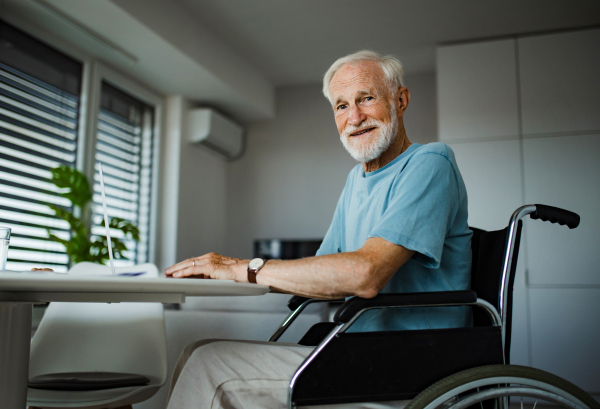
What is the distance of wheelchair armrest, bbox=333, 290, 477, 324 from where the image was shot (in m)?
0.91

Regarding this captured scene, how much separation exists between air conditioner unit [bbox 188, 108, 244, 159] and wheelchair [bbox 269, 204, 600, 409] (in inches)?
163

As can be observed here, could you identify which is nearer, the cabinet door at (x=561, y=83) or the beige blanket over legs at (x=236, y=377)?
the beige blanket over legs at (x=236, y=377)

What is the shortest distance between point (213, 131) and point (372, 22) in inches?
72.2

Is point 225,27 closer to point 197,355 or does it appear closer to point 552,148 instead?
point 552,148

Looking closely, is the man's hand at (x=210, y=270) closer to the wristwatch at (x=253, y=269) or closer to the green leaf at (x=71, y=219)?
the wristwatch at (x=253, y=269)

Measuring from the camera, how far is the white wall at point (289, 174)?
218 inches

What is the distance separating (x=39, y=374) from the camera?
148 cm

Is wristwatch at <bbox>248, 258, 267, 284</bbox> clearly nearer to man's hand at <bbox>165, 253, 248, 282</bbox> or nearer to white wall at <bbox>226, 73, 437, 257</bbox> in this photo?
man's hand at <bbox>165, 253, 248, 282</bbox>

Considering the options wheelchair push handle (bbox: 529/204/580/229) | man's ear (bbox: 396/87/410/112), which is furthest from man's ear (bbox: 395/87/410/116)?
wheelchair push handle (bbox: 529/204/580/229)

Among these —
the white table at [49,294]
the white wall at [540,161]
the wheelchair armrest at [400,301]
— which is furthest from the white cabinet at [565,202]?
the white table at [49,294]

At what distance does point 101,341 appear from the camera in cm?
159

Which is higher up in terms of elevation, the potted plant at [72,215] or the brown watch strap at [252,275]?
the potted plant at [72,215]

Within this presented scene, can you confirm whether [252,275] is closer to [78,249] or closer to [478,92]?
[78,249]

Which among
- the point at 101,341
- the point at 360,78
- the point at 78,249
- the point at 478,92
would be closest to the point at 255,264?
the point at 360,78
